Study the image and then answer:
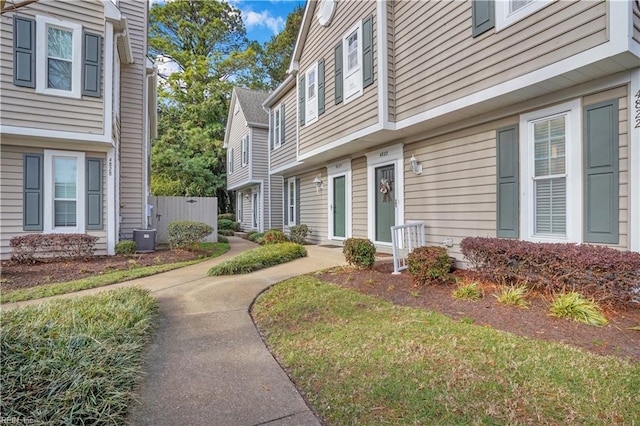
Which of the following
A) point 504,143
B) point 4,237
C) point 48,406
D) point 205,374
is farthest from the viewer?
point 4,237

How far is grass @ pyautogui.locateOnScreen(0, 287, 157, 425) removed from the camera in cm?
217

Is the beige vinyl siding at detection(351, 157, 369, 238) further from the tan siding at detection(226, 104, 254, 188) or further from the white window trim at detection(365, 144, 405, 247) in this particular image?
the tan siding at detection(226, 104, 254, 188)

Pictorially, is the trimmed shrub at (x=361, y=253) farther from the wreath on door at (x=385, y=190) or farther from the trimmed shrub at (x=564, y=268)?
the wreath on door at (x=385, y=190)

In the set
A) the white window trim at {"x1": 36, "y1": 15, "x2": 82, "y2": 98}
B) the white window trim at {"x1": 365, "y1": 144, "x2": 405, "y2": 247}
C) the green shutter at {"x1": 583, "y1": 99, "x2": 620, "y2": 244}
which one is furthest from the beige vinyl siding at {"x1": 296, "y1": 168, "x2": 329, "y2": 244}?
the green shutter at {"x1": 583, "y1": 99, "x2": 620, "y2": 244}

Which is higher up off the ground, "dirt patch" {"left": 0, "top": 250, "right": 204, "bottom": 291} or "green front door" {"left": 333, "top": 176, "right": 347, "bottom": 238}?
"green front door" {"left": 333, "top": 176, "right": 347, "bottom": 238}

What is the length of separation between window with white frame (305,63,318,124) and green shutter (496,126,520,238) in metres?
5.70

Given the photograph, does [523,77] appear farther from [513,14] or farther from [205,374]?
[205,374]

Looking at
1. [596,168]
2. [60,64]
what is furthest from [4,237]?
[596,168]

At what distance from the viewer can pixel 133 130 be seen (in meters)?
10.5

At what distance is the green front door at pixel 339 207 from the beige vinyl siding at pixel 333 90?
146 cm

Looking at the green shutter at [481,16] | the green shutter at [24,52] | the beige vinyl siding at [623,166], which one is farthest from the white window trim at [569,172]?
the green shutter at [24,52]

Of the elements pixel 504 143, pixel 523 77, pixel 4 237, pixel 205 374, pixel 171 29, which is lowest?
pixel 205 374

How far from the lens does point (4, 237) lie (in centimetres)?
767

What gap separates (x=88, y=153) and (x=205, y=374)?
7.98m
